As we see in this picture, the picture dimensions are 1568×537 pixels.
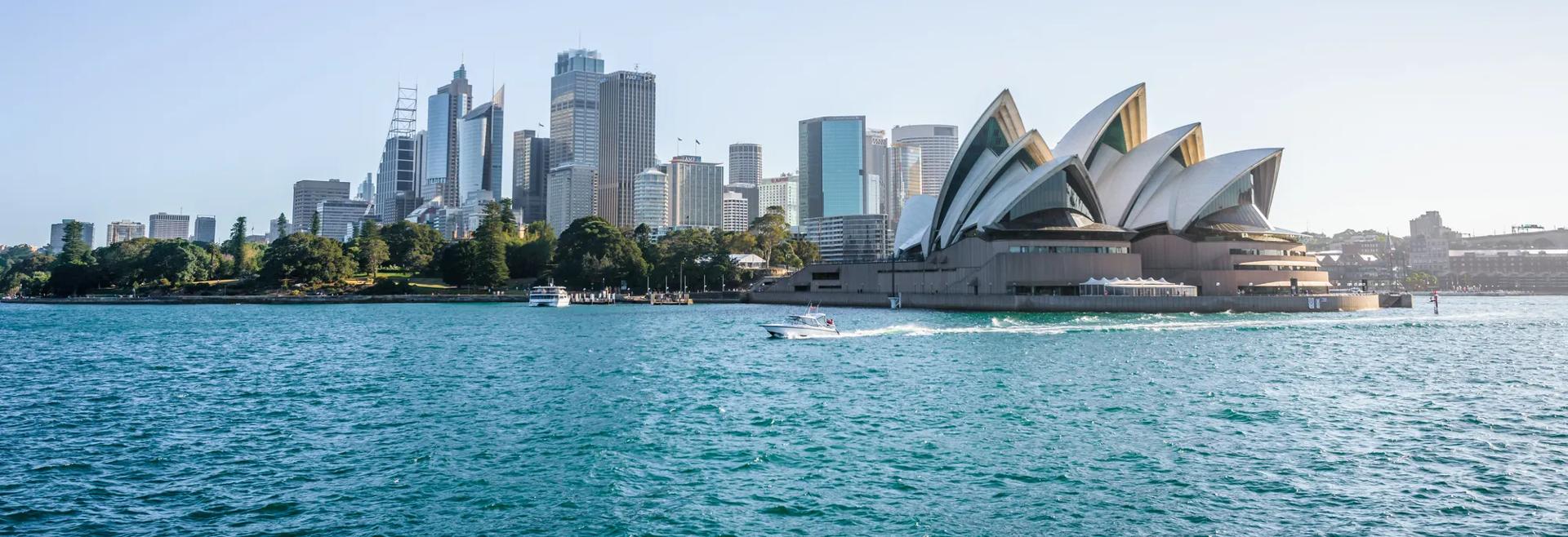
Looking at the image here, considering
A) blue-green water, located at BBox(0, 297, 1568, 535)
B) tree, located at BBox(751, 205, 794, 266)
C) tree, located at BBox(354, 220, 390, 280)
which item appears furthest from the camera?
tree, located at BBox(751, 205, 794, 266)

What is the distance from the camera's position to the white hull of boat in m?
42.2

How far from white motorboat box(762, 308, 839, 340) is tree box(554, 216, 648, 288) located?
2736 inches

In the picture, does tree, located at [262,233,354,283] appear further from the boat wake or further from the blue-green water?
the boat wake

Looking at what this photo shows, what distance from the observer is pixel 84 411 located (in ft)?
70.8

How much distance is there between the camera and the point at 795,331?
42250 mm

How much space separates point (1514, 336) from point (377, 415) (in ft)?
162

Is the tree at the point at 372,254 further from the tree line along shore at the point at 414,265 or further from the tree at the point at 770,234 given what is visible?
the tree at the point at 770,234

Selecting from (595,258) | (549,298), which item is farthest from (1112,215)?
(595,258)

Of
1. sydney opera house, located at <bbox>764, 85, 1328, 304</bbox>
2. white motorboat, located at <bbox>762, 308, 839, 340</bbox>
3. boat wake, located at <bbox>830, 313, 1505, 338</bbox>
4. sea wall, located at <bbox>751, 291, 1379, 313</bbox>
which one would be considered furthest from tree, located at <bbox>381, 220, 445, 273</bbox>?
white motorboat, located at <bbox>762, 308, 839, 340</bbox>

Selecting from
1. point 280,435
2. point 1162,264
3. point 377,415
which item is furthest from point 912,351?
point 1162,264

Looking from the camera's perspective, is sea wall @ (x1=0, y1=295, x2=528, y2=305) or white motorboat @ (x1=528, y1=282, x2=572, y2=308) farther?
sea wall @ (x1=0, y1=295, x2=528, y2=305)

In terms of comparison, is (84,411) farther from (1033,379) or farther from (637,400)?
(1033,379)

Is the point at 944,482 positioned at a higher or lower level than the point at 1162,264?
lower

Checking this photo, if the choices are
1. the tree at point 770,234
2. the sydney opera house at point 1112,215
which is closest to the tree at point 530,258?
the tree at point 770,234
